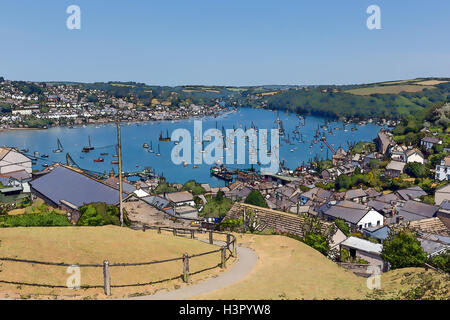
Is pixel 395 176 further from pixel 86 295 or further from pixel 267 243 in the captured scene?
pixel 86 295

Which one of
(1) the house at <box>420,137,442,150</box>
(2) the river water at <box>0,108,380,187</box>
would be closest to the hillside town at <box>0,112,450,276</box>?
(1) the house at <box>420,137,442,150</box>

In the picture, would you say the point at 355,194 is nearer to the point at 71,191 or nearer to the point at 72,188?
the point at 72,188

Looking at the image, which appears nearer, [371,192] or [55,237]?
[55,237]

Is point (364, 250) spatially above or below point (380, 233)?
above

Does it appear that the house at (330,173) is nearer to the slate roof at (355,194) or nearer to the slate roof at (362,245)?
the slate roof at (355,194)

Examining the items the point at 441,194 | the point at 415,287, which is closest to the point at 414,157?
the point at 441,194

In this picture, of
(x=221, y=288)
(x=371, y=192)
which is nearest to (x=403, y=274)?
(x=221, y=288)

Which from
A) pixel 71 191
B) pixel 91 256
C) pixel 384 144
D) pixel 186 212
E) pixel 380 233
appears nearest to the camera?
pixel 91 256

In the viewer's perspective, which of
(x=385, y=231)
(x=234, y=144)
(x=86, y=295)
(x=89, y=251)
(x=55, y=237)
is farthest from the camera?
(x=234, y=144)
